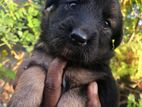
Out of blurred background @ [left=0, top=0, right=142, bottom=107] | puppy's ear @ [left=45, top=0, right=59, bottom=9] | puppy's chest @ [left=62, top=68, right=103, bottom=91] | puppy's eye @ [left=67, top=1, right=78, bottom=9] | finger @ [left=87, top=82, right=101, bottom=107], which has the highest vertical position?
puppy's eye @ [left=67, top=1, right=78, bottom=9]

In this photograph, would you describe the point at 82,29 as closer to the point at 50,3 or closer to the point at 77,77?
the point at 77,77

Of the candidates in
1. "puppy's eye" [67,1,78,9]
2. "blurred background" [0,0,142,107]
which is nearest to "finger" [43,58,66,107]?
"puppy's eye" [67,1,78,9]

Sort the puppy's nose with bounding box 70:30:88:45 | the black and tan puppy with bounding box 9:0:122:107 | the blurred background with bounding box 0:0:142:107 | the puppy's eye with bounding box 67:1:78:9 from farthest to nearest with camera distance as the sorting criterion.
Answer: the blurred background with bounding box 0:0:142:107, the puppy's eye with bounding box 67:1:78:9, the black and tan puppy with bounding box 9:0:122:107, the puppy's nose with bounding box 70:30:88:45

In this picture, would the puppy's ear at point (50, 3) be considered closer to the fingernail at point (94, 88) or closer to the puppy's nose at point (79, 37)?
the puppy's nose at point (79, 37)

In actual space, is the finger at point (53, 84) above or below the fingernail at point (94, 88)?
above

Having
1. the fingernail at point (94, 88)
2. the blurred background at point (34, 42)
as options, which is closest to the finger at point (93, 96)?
the fingernail at point (94, 88)

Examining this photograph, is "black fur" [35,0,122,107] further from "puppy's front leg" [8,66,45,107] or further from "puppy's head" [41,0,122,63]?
Answer: "puppy's front leg" [8,66,45,107]

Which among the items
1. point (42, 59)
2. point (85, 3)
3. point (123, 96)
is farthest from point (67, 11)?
point (123, 96)

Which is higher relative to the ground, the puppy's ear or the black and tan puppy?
the puppy's ear
